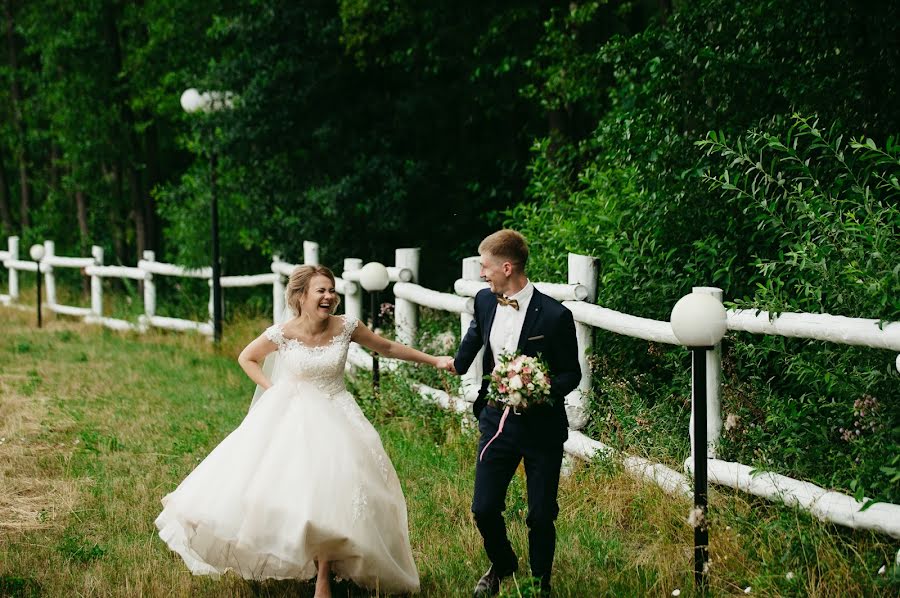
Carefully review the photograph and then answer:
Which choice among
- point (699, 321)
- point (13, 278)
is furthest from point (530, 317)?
point (13, 278)

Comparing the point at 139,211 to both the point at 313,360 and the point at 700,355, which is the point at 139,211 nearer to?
the point at 313,360

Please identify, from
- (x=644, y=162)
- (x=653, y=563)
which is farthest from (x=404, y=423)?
(x=653, y=563)

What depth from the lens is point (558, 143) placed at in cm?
1461

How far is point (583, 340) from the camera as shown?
7.24 m

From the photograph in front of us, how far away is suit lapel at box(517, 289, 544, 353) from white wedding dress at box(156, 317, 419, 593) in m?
1.05

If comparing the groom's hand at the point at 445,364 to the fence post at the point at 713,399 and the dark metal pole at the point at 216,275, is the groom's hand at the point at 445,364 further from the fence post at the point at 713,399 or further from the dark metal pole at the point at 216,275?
the dark metal pole at the point at 216,275

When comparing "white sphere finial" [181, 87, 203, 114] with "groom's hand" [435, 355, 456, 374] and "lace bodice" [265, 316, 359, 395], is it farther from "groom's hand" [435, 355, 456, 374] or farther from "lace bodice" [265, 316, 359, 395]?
"groom's hand" [435, 355, 456, 374]

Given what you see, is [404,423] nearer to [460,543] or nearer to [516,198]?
[460,543]

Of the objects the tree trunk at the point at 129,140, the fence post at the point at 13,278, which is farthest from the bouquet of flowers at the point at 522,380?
the fence post at the point at 13,278

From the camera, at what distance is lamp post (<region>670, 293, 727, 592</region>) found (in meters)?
4.91

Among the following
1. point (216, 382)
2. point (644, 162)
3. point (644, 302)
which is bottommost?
point (216, 382)

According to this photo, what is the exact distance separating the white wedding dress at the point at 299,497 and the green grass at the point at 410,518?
28cm

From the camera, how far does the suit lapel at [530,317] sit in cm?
512

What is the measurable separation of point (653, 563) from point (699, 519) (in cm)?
57
